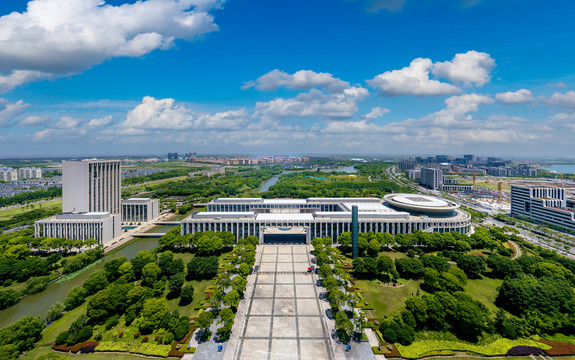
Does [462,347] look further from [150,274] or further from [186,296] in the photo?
[150,274]

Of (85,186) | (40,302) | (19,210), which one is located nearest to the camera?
(40,302)

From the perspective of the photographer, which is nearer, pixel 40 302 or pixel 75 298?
pixel 75 298

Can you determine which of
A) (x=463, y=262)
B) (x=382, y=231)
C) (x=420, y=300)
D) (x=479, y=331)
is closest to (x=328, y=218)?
(x=382, y=231)

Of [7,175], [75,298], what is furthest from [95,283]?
[7,175]

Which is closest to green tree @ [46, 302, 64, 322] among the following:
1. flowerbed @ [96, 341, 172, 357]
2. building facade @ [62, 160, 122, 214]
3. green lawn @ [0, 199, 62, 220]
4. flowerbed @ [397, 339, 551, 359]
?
flowerbed @ [96, 341, 172, 357]

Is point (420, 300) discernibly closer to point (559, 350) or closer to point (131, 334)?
point (559, 350)

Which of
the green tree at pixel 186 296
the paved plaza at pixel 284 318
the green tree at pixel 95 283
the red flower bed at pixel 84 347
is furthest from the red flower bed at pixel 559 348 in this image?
the green tree at pixel 95 283

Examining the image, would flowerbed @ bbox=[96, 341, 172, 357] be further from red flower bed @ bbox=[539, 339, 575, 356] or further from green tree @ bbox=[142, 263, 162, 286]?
red flower bed @ bbox=[539, 339, 575, 356]
